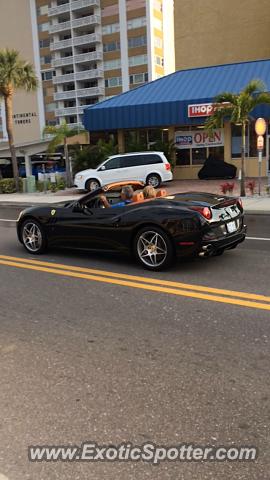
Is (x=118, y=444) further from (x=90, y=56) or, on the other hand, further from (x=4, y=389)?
(x=90, y=56)

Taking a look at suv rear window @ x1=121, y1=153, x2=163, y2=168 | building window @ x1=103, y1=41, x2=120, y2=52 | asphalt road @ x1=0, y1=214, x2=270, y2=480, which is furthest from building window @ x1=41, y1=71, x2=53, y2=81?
asphalt road @ x1=0, y1=214, x2=270, y2=480

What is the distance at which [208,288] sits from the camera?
5809 millimetres

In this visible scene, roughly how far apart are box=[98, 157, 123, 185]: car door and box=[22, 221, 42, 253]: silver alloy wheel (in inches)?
576

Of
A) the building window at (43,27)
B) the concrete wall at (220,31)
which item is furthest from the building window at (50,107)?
the concrete wall at (220,31)

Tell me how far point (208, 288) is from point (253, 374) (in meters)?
2.25

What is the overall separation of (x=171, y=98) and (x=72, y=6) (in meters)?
57.5

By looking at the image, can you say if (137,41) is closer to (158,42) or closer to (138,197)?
(158,42)

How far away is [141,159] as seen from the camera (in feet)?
75.2

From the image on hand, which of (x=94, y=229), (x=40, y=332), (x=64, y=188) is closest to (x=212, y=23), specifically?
(x=64, y=188)

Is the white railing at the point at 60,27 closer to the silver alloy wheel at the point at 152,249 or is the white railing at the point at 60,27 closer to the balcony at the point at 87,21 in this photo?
the balcony at the point at 87,21

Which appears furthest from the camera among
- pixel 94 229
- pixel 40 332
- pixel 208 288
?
pixel 94 229

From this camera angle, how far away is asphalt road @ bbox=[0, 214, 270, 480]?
2824 mm

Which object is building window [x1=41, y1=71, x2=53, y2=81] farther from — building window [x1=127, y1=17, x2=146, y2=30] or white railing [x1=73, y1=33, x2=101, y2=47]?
building window [x1=127, y1=17, x2=146, y2=30]

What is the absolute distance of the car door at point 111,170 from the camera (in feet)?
75.0
